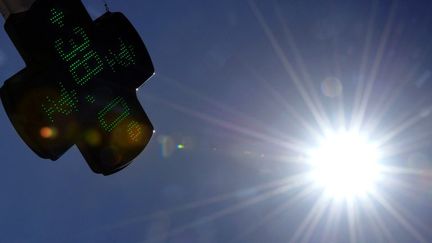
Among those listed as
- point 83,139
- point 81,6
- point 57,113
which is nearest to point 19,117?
point 57,113

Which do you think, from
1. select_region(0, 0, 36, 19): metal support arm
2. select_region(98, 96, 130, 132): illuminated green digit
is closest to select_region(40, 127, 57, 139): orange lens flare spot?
select_region(98, 96, 130, 132): illuminated green digit

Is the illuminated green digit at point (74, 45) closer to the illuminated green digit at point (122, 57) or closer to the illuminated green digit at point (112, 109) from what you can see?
the illuminated green digit at point (122, 57)

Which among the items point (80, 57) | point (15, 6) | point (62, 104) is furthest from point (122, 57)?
point (15, 6)

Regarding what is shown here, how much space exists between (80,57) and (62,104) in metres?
0.30

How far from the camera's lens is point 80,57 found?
236 cm

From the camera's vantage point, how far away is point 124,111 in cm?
259

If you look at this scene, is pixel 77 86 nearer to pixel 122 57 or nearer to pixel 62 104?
pixel 62 104

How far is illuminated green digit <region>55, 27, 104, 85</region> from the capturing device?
2.30m

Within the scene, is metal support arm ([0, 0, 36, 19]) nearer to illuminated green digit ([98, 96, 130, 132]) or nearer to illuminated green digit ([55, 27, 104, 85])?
illuminated green digit ([55, 27, 104, 85])

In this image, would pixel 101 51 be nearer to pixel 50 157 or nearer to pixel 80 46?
pixel 80 46

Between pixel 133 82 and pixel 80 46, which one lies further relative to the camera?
pixel 133 82

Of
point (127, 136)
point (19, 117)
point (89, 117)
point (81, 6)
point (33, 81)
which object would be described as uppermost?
point (81, 6)

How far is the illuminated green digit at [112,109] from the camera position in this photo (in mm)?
2428

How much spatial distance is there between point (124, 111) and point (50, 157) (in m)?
0.54
